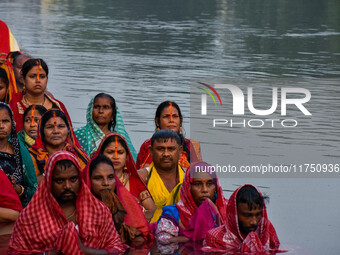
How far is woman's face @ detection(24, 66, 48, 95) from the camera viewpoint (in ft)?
28.3

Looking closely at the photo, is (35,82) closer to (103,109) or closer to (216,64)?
(103,109)

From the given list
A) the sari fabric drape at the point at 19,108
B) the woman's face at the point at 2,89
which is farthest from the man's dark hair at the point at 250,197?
the woman's face at the point at 2,89

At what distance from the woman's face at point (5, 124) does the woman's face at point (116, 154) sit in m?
0.77

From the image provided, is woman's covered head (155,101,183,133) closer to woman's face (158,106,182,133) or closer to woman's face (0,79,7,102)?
woman's face (158,106,182,133)

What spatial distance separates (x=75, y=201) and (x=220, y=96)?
25.9 ft

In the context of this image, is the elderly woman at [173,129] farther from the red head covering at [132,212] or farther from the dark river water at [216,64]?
the red head covering at [132,212]

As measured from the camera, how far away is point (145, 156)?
318 inches

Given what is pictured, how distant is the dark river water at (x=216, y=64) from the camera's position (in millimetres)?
8462

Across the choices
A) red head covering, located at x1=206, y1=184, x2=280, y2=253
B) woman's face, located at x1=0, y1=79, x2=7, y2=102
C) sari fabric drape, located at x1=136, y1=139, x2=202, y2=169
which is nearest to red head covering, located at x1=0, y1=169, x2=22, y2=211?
red head covering, located at x1=206, y1=184, x2=280, y2=253

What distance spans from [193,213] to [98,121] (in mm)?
2182

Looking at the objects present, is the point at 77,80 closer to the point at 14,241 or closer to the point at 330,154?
the point at 330,154

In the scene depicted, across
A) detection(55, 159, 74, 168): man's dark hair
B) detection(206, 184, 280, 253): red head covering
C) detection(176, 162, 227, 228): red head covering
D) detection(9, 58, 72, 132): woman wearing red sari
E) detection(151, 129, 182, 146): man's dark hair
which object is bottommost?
detection(206, 184, 280, 253): red head covering

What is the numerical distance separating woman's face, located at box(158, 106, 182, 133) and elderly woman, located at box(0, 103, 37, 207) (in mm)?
Answer: 1520

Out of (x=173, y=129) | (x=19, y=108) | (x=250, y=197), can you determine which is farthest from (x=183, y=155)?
(x=250, y=197)
